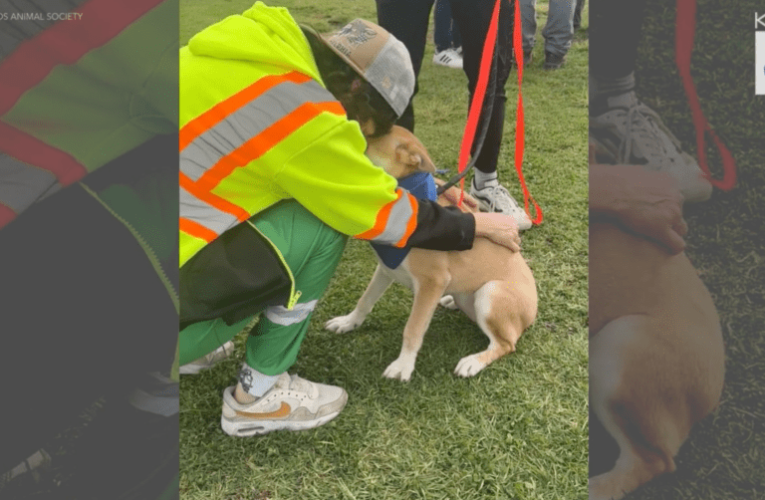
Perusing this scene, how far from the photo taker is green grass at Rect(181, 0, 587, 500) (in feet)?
5.92

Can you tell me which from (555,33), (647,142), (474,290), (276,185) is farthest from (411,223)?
(555,33)

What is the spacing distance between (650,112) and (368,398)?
152cm

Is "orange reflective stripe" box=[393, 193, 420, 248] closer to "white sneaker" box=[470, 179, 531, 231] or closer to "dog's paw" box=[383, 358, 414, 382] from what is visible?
"dog's paw" box=[383, 358, 414, 382]

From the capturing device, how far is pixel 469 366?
221 cm

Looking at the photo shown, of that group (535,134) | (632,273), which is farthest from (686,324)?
(535,134)

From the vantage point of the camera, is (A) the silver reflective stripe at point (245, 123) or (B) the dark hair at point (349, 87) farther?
(B) the dark hair at point (349, 87)

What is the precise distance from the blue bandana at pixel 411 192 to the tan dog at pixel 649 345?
108cm

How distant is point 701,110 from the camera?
839 millimetres

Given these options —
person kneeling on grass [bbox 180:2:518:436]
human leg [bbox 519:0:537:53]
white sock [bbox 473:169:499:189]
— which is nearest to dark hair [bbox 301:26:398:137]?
person kneeling on grass [bbox 180:2:518:436]

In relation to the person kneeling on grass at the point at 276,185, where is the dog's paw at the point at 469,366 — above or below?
below

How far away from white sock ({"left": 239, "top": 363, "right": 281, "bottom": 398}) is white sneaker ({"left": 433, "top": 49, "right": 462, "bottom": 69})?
4.46 metres

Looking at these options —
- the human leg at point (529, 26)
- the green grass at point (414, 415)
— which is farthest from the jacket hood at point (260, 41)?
the human leg at point (529, 26)

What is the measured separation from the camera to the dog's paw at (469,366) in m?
2.20

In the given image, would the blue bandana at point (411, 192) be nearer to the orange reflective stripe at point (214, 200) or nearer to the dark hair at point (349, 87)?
the dark hair at point (349, 87)
